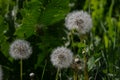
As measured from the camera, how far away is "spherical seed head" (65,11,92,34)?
224cm

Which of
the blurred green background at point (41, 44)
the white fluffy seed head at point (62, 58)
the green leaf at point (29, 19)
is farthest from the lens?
the green leaf at point (29, 19)

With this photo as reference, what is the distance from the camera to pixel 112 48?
2631 mm

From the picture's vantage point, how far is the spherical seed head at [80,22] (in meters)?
2.24

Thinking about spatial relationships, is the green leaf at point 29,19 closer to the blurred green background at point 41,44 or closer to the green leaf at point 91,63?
the blurred green background at point 41,44

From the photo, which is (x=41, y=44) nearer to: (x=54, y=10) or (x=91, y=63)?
(x=54, y=10)

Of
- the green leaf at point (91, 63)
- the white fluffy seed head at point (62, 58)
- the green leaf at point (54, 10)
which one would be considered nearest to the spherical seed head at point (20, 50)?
the white fluffy seed head at point (62, 58)

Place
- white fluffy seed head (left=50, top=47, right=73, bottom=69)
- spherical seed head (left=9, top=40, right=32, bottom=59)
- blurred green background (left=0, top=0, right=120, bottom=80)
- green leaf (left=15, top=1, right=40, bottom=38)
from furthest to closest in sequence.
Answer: green leaf (left=15, top=1, right=40, bottom=38), blurred green background (left=0, top=0, right=120, bottom=80), spherical seed head (left=9, top=40, right=32, bottom=59), white fluffy seed head (left=50, top=47, right=73, bottom=69)

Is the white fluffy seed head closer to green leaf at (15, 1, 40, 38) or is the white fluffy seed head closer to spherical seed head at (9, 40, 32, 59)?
spherical seed head at (9, 40, 32, 59)

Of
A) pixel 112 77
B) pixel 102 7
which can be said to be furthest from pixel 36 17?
pixel 102 7

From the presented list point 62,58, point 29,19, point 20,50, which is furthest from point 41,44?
point 62,58

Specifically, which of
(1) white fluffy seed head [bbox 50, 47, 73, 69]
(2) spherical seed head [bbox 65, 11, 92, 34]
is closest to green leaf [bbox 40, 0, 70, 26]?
(2) spherical seed head [bbox 65, 11, 92, 34]

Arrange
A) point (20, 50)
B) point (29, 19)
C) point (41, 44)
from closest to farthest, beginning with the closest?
point (20, 50) < point (29, 19) < point (41, 44)

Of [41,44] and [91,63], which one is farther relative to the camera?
[41,44]

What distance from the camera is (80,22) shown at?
7.43 ft
